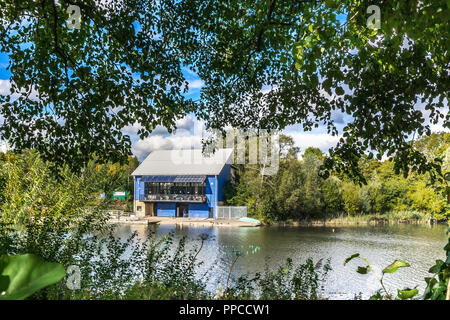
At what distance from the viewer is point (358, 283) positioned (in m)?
8.41

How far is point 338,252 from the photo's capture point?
13062 mm

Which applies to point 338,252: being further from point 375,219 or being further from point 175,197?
point 175,197

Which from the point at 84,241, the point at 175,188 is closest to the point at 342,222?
the point at 175,188

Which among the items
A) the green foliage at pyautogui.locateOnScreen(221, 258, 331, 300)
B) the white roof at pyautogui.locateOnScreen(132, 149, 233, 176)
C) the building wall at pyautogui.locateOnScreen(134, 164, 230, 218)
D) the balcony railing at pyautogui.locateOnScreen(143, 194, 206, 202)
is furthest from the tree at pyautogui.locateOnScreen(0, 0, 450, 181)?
the balcony railing at pyautogui.locateOnScreen(143, 194, 206, 202)

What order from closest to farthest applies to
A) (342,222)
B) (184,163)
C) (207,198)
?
(342,222) < (207,198) < (184,163)

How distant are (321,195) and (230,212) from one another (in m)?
6.57

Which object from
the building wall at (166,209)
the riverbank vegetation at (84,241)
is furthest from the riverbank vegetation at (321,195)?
the riverbank vegetation at (84,241)

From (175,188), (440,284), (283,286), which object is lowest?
(283,286)

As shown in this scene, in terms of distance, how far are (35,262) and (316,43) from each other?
241 cm

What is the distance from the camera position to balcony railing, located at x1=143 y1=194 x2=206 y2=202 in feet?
87.7

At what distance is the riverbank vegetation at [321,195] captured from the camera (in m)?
23.6

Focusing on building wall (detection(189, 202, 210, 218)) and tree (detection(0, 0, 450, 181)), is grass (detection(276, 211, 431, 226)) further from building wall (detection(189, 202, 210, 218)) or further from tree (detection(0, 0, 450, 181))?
tree (detection(0, 0, 450, 181))

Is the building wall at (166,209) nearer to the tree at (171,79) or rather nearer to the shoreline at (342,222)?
the shoreline at (342,222)
